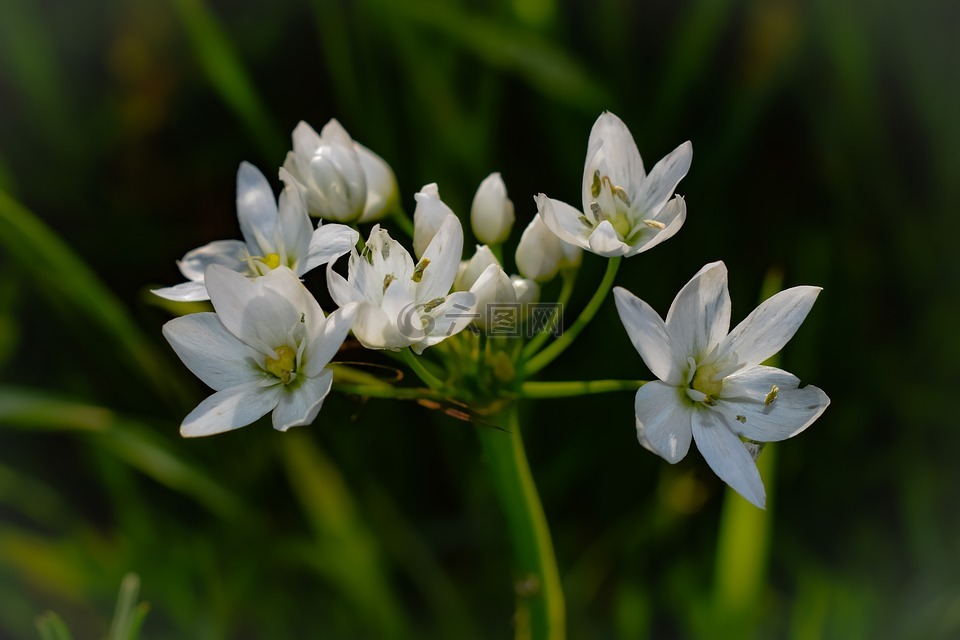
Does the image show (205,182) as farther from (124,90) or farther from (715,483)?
(715,483)

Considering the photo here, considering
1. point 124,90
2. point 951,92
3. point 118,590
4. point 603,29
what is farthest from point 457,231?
point 951,92

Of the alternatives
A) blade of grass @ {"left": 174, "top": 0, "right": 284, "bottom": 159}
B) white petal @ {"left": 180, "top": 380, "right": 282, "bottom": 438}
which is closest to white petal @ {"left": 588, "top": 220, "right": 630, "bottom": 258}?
white petal @ {"left": 180, "top": 380, "right": 282, "bottom": 438}

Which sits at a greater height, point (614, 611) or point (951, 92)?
point (951, 92)

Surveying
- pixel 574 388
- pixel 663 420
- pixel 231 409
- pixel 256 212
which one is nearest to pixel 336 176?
pixel 256 212

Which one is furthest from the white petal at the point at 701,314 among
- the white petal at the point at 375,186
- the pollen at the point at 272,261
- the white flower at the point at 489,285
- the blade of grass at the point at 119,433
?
the blade of grass at the point at 119,433

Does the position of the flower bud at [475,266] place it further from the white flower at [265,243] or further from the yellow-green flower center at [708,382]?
the yellow-green flower center at [708,382]

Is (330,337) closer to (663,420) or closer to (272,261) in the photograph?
(272,261)

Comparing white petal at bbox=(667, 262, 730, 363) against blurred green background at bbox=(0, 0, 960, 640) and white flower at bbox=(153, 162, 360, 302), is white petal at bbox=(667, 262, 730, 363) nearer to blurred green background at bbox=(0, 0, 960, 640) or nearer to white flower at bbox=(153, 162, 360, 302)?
white flower at bbox=(153, 162, 360, 302)
